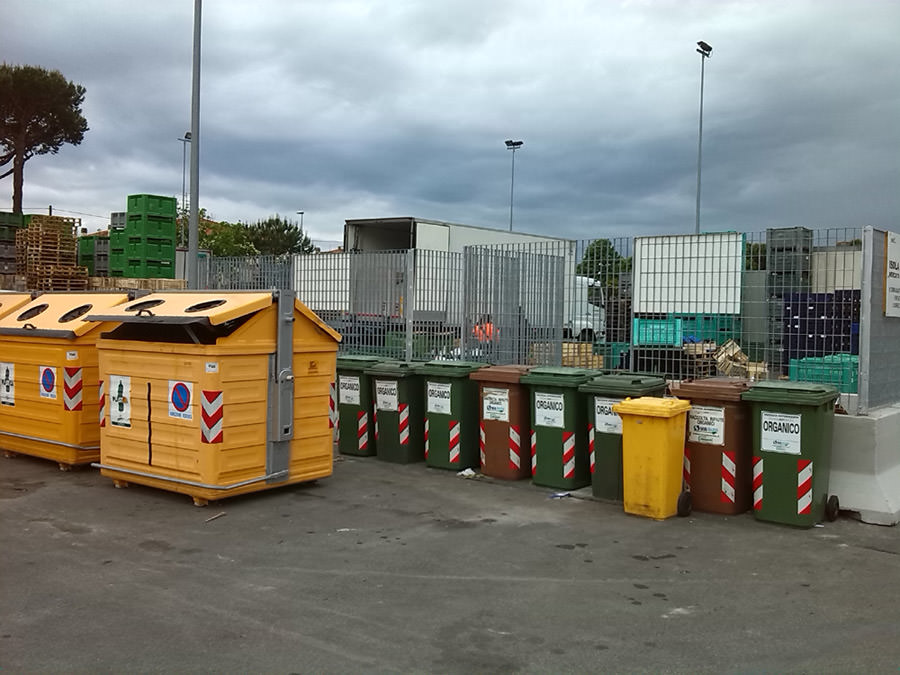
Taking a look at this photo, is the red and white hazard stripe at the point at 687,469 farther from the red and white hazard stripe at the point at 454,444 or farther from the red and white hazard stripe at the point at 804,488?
the red and white hazard stripe at the point at 454,444

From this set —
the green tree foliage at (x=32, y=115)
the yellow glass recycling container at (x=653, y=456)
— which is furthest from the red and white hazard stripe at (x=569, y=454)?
the green tree foliage at (x=32, y=115)

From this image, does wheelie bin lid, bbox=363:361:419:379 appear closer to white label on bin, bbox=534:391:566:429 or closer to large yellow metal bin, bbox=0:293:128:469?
white label on bin, bbox=534:391:566:429

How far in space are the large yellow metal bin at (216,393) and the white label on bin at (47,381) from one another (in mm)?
1257

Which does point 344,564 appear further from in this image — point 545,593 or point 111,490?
point 111,490

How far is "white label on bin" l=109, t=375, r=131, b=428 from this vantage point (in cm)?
812

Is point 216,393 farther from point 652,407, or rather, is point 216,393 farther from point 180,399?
point 652,407

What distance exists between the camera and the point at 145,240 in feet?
68.7

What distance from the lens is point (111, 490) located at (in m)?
8.29

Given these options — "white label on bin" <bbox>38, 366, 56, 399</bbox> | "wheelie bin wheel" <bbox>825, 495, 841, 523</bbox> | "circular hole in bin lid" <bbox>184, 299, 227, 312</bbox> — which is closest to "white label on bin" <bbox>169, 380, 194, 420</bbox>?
"circular hole in bin lid" <bbox>184, 299, 227, 312</bbox>

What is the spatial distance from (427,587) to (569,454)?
336 centimetres

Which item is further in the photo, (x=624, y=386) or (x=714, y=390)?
(x=624, y=386)

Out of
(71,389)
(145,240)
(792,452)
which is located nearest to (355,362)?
(71,389)

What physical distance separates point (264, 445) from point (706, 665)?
494 centimetres

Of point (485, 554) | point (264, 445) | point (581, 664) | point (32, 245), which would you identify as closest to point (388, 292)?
point (264, 445)
